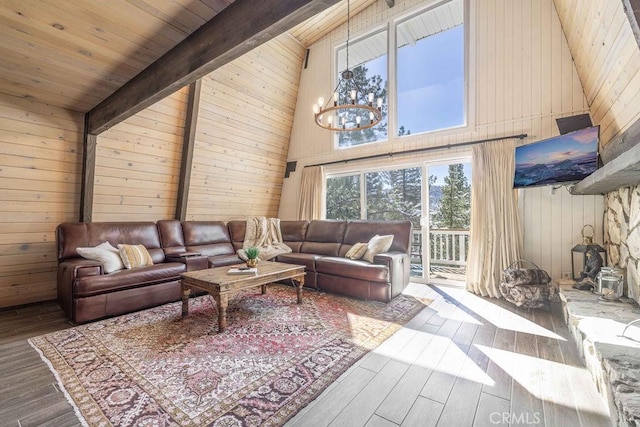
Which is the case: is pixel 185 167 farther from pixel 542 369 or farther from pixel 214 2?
pixel 542 369

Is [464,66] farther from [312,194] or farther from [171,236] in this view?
[171,236]

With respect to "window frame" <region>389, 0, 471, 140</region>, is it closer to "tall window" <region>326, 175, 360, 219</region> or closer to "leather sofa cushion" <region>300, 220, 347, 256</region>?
"tall window" <region>326, 175, 360, 219</region>

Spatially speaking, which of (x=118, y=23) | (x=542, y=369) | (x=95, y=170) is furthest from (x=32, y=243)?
(x=542, y=369)

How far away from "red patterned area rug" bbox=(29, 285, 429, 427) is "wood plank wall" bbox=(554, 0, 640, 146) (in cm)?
265

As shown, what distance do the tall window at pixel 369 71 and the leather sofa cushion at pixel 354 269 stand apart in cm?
251

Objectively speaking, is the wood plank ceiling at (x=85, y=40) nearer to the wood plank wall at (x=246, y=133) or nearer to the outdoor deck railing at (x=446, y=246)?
the wood plank wall at (x=246, y=133)

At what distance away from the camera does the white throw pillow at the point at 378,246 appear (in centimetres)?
393

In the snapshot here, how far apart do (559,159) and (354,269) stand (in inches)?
103

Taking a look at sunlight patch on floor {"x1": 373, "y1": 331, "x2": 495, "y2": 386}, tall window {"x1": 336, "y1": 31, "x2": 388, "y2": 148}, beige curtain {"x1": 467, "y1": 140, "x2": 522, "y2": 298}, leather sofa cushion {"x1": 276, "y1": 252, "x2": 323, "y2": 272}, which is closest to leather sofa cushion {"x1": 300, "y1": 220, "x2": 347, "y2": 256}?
leather sofa cushion {"x1": 276, "y1": 252, "x2": 323, "y2": 272}

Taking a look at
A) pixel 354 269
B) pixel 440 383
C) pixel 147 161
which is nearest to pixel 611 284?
pixel 440 383

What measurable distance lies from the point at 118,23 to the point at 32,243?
9.85 feet

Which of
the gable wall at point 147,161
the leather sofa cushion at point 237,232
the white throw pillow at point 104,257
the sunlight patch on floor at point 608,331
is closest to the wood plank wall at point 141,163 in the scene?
the gable wall at point 147,161

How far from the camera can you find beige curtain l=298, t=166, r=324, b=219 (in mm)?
5695

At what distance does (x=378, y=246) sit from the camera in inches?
156
